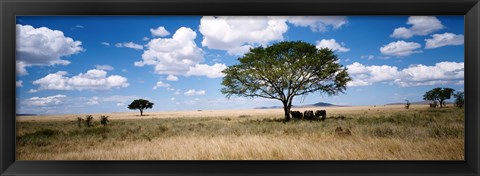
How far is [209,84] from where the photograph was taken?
4215 mm

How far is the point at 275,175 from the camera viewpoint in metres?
3.52

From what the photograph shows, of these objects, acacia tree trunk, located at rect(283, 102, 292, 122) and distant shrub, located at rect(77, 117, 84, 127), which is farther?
acacia tree trunk, located at rect(283, 102, 292, 122)

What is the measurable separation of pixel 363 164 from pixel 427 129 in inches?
42.9

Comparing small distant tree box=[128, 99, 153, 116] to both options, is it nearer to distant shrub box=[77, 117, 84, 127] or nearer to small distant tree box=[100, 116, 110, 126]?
small distant tree box=[100, 116, 110, 126]

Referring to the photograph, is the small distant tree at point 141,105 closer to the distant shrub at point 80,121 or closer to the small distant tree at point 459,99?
the distant shrub at point 80,121

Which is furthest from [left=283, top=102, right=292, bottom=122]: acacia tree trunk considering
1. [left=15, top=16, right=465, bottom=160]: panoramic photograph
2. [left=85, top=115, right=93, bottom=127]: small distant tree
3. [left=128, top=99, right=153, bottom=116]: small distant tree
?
[left=85, top=115, right=93, bottom=127]: small distant tree

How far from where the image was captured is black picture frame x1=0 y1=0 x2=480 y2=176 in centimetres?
349

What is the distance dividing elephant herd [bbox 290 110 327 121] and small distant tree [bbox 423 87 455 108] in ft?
4.75

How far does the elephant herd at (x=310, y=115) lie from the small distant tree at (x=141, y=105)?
2.23 meters

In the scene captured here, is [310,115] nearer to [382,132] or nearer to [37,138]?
[382,132]
